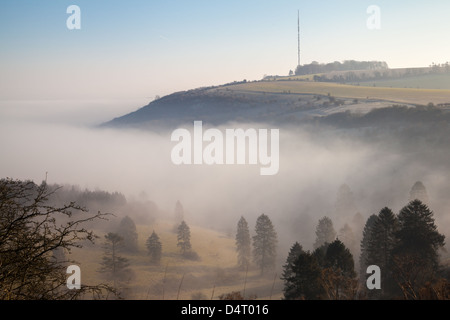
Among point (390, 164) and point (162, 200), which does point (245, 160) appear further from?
point (390, 164)

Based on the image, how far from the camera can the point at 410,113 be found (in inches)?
5418

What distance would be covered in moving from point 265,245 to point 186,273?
552 inches

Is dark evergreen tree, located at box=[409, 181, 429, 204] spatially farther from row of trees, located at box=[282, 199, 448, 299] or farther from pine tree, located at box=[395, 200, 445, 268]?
pine tree, located at box=[395, 200, 445, 268]

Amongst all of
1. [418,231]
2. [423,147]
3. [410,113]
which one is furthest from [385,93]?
[418,231]

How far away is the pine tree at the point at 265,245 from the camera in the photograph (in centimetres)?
5788

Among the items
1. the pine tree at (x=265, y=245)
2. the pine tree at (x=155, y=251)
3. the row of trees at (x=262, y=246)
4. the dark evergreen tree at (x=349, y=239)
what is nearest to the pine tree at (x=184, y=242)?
the pine tree at (x=155, y=251)

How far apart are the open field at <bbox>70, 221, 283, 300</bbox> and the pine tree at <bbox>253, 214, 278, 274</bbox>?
5.51 ft

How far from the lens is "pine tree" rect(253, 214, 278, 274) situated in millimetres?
57875

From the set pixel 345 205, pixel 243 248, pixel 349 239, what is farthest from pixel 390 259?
pixel 345 205

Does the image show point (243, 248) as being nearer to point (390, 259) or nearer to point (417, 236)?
point (390, 259)

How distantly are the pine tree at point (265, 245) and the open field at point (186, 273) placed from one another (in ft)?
5.51

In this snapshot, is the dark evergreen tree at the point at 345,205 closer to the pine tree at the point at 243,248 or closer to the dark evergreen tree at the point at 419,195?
the dark evergreen tree at the point at 419,195

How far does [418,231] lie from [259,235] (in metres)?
35.5
